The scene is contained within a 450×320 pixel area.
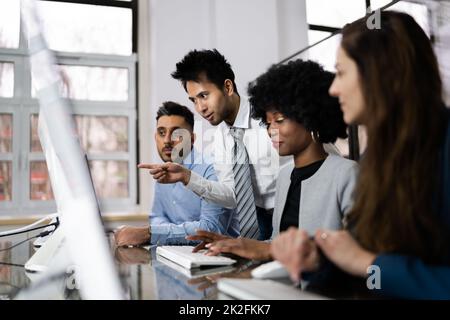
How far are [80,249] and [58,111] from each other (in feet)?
0.66

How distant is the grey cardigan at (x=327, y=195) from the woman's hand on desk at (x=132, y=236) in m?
0.52

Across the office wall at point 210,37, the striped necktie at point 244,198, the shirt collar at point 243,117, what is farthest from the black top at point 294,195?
the office wall at point 210,37

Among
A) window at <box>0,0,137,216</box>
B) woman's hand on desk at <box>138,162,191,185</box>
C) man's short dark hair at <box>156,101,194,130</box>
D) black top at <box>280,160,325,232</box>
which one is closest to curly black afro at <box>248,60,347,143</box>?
black top at <box>280,160,325,232</box>

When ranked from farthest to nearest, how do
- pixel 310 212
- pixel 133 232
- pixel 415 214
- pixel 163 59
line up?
pixel 163 59 < pixel 133 232 < pixel 310 212 < pixel 415 214

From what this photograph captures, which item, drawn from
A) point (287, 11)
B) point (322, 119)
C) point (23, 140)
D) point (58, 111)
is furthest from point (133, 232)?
point (287, 11)

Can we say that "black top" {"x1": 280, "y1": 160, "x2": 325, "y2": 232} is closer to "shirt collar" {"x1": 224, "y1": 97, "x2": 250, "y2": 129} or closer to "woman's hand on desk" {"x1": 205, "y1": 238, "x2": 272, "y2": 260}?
"woman's hand on desk" {"x1": 205, "y1": 238, "x2": 272, "y2": 260}

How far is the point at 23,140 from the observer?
9.65ft

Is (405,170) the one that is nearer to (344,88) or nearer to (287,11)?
(344,88)

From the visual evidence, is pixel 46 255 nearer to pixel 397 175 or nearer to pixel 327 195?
pixel 327 195

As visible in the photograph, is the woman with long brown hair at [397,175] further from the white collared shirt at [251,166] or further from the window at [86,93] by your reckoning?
the window at [86,93]

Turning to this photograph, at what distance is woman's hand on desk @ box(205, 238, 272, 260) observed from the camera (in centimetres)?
89

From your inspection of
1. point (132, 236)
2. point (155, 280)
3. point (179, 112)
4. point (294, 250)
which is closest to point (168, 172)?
Answer: point (132, 236)

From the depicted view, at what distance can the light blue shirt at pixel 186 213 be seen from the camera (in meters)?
1.33

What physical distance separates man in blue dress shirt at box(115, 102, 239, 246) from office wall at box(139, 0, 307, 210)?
55 centimetres
